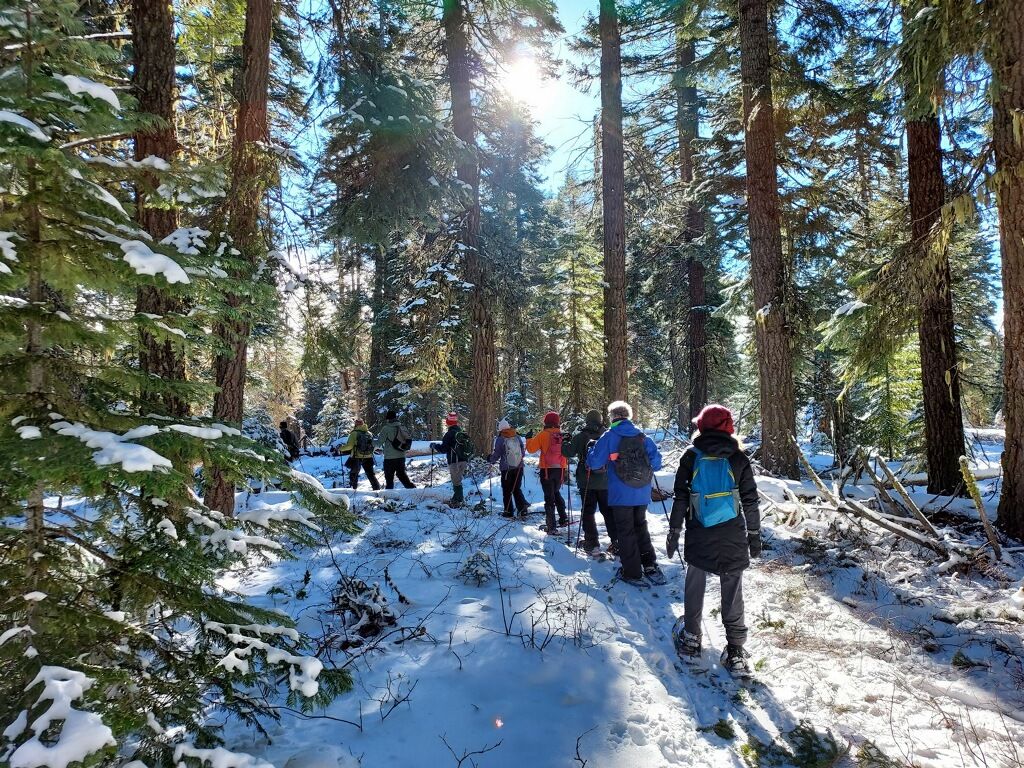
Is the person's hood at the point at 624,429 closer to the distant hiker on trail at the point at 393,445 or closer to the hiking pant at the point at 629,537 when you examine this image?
the hiking pant at the point at 629,537

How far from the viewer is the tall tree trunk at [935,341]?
7797 mm

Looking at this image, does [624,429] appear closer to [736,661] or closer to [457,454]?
[736,661]

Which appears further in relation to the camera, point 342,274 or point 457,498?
point 342,274

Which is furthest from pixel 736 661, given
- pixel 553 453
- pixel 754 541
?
pixel 553 453

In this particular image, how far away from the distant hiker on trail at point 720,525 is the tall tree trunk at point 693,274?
12.4 meters

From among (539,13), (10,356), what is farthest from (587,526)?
(539,13)

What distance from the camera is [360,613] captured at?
175 inches

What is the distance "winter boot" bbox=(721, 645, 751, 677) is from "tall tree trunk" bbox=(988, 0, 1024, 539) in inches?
160

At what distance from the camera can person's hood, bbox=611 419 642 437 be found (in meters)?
6.15

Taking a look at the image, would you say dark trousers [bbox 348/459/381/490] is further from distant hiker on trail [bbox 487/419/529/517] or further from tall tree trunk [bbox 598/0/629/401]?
tall tree trunk [bbox 598/0/629/401]

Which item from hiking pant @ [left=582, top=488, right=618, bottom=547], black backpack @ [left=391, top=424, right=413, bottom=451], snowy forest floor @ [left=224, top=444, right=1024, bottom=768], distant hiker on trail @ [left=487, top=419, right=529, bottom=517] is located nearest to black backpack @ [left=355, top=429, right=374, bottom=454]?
black backpack @ [left=391, top=424, right=413, bottom=451]

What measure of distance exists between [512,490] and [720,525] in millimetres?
5202

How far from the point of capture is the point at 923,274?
21.7 ft

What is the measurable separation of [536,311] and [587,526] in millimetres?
14443
